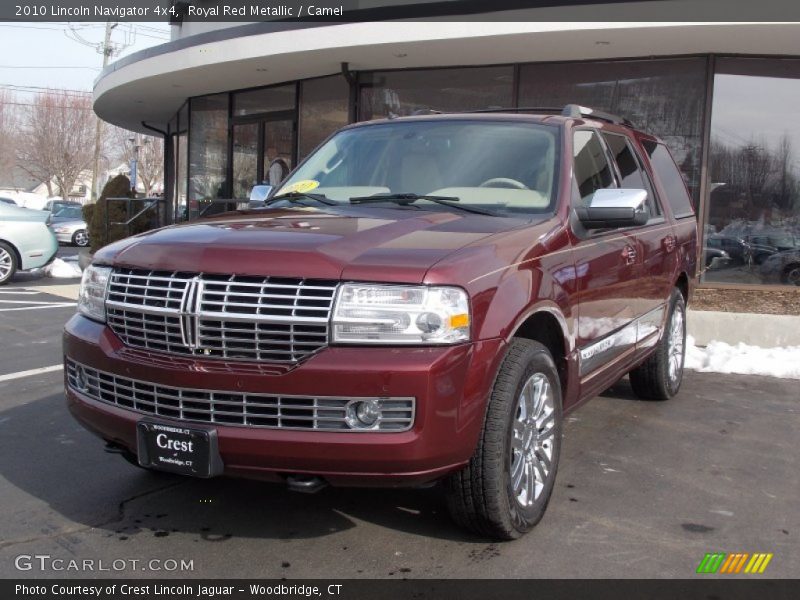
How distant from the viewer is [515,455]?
11.8 feet

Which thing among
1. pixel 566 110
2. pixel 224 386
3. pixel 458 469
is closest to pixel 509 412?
pixel 458 469

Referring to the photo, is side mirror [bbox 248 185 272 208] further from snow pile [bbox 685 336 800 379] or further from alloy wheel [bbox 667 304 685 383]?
snow pile [bbox 685 336 800 379]

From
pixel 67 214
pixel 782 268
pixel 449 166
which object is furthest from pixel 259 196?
pixel 67 214

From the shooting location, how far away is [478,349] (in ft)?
10.5

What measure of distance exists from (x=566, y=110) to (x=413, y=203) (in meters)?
1.37

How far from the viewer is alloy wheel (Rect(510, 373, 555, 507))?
360cm

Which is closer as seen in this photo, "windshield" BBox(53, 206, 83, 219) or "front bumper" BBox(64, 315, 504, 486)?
"front bumper" BBox(64, 315, 504, 486)

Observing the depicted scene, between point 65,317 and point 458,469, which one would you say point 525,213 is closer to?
point 458,469

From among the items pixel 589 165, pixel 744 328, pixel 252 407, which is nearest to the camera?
pixel 252 407

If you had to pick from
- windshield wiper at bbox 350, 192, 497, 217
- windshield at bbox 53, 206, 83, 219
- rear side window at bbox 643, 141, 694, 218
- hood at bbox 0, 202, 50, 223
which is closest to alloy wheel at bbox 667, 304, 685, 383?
rear side window at bbox 643, 141, 694, 218

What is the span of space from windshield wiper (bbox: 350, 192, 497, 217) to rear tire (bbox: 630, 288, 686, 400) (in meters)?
2.52

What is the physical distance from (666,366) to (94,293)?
4.16m

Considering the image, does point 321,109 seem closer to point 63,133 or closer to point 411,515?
point 411,515

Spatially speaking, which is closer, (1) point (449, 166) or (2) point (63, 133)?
(1) point (449, 166)
